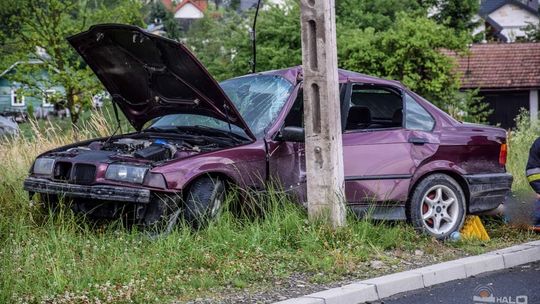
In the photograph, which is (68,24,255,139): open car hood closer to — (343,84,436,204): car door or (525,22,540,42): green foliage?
(343,84,436,204): car door

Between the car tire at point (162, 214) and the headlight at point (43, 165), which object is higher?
the headlight at point (43, 165)

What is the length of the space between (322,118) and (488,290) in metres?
2.26

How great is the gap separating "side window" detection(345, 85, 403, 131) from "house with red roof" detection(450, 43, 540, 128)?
3479 centimetres

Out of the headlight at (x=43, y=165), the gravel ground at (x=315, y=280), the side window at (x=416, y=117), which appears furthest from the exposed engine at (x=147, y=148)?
the side window at (x=416, y=117)

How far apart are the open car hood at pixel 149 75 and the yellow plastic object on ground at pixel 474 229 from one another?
261 centimetres

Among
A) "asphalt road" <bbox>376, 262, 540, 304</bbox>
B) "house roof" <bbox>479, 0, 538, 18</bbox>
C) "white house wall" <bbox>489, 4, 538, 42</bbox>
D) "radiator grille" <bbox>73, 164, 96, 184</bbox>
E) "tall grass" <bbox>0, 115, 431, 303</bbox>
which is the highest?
"house roof" <bbox>479, 0, 538, 18</bbox>

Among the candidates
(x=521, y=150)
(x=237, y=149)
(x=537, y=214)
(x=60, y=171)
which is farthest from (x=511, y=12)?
(x=60, y=171)

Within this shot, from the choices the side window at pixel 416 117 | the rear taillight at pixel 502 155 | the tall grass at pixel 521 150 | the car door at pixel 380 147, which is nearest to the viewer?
the car door at pixel 380 147

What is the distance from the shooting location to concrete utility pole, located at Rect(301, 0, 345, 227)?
8.16 m

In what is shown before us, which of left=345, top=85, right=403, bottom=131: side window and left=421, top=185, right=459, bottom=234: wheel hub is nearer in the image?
left=421, top=185, right=459, bottom=234: wheel hub

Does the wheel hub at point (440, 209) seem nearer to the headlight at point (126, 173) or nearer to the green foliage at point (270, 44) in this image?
the headlight at point (126, 173)

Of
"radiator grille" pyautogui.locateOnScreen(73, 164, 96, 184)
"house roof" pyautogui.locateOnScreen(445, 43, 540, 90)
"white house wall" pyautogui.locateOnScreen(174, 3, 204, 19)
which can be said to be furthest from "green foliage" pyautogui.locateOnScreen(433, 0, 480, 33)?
"white house wall" pyautogui.locateOnScreen(174, 3, 204, 19)

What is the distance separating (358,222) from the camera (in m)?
8.28

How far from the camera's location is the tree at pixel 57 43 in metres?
18.7
